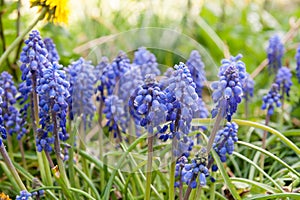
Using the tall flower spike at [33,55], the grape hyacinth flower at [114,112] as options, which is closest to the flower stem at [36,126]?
the tall flower spike at [33,55]

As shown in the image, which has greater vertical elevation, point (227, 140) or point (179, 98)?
point (179, 98)

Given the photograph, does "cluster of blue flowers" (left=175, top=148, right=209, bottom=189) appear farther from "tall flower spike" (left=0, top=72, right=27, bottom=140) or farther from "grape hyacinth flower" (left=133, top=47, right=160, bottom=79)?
"tall flower spike" (left=0, top=72, right=27, bottom=140)

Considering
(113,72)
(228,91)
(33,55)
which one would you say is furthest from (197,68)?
(33,55)

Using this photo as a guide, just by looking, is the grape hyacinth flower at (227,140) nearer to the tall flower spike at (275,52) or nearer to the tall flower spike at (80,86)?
the tall flower spike at (80,86)

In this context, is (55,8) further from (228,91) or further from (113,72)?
(228,91)

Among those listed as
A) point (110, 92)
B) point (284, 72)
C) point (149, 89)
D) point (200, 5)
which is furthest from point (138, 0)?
point (149, 89)

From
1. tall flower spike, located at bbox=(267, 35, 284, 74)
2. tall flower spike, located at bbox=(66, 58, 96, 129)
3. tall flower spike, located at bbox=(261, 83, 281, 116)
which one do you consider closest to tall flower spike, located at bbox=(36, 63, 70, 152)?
tall flower spike, located at bbox=(66, 58, 96, 129)
